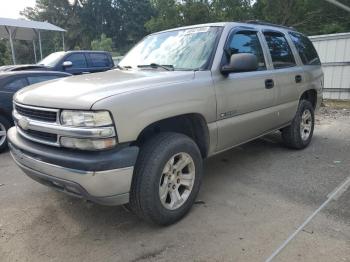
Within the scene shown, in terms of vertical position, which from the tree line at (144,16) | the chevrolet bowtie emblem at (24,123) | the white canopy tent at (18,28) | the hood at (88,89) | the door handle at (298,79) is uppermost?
the tree line at (144,16)

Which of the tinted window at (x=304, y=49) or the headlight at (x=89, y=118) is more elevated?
the tinted window at (x=304, y=49)

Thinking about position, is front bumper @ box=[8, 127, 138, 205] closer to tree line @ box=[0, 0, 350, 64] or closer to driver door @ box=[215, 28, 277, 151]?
driver door @ box=[215, 28, 277, 151]

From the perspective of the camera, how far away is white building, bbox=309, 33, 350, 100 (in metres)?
10.5

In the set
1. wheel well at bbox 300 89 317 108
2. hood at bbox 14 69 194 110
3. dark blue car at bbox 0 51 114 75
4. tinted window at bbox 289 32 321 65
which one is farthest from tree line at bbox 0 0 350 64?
hood at bbox 14 69 194 110

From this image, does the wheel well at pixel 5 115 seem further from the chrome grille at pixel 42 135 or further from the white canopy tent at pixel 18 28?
the white canopy tent at pixel 18 28

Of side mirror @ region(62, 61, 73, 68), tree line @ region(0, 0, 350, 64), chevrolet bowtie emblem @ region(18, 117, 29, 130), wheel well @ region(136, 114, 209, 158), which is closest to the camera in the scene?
chevrolet bowtie emblem @ region(18, 117, 29, 130)

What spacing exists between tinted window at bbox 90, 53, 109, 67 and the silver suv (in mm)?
7517

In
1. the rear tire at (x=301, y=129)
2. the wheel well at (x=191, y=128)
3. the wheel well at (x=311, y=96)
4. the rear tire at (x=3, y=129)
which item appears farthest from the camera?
the rear tire at (x=3, y=129)

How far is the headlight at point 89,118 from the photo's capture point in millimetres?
2555

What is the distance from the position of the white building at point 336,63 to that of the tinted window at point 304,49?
5429 millimetres

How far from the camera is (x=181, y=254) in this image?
2760 mm

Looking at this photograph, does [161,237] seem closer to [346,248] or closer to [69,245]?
[69,245]

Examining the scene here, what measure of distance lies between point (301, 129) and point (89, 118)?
397 cm

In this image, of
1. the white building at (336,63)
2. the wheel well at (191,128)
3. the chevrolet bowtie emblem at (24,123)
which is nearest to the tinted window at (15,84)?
the chevrolet bowtie emblem at (24,123)
